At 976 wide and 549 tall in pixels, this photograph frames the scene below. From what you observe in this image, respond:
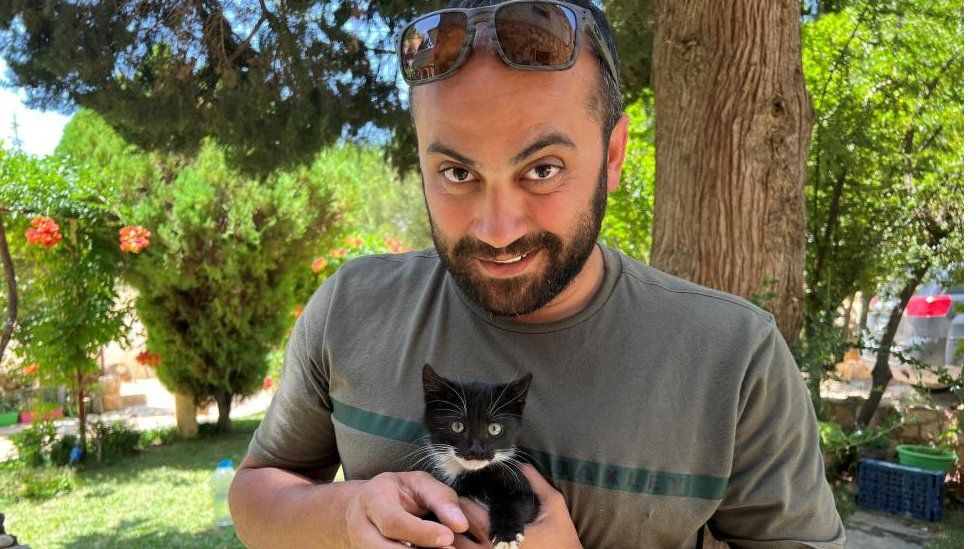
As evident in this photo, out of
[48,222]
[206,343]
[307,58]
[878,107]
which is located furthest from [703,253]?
[206,343]

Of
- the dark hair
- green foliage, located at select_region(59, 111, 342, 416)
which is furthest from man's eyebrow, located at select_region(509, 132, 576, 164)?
green foliage, located at select_region(59, 111, 342, 416)

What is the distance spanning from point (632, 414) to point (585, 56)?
2.22ft

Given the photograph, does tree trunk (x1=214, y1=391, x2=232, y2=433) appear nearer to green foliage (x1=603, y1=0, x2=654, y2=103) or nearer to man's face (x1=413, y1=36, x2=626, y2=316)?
green foliage (x1=603, y1=0, x2=654, y2=103)

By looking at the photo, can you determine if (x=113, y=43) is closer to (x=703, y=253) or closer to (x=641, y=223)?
(x=703, y=253)

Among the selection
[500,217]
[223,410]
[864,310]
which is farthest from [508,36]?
[223,410]

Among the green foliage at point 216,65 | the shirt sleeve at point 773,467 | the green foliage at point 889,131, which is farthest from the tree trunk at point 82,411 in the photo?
the shirt sleeve at point 773,467

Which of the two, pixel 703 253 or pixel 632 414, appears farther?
pixel 703 253

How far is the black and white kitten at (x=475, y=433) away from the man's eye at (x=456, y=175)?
1.16ft

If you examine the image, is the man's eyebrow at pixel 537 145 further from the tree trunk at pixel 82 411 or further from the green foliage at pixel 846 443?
the tree trunk at pixel 82 411

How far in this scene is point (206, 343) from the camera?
1080 cm

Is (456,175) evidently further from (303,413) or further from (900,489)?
(900,489)

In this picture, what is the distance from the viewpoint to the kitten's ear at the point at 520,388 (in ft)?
4.60

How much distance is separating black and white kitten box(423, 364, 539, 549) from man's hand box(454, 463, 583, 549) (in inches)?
1.3

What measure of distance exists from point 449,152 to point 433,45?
220 mm
